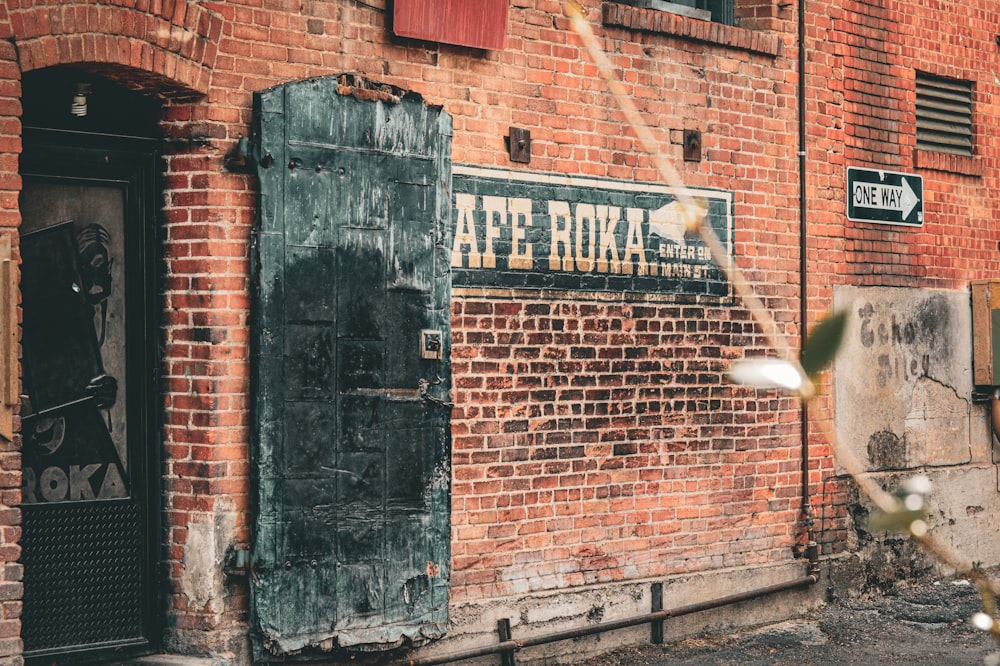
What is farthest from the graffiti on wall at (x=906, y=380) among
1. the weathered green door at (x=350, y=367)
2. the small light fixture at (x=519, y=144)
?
the weathered green door at (x=350, y=367)

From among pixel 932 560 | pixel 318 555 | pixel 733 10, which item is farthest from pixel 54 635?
pixel 932 560

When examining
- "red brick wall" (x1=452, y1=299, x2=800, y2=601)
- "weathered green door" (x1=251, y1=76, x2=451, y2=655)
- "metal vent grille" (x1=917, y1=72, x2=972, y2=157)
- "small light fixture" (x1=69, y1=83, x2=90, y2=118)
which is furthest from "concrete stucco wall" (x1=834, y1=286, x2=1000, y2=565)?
"small light fixture" (x1=69, y1=83, x2=90, y2=118)

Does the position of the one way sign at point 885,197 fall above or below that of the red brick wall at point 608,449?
above

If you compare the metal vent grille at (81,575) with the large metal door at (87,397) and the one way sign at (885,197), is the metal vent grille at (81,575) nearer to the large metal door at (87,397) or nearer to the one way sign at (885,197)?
the large metal door at (87,397)

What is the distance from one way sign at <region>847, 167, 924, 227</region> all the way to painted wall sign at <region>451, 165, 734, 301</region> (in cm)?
140

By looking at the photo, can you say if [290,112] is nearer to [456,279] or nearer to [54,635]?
[456,279]

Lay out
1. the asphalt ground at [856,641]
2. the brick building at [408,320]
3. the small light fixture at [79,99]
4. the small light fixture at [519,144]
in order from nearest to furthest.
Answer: the small light fixture at [79,99]
the brick building at [408,320]
the small light fixture at [519,144]
the asphalt ground at [856,641]

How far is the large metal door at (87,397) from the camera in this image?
546 cm

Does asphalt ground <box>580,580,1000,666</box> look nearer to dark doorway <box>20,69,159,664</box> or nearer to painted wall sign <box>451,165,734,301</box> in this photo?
painted wall sign <box>451,165,734,301</box>

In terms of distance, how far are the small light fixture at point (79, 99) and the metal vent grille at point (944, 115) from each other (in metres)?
6.44

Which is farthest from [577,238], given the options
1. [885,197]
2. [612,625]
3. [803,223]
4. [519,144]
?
[885,197]

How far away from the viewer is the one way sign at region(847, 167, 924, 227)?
8.65 m

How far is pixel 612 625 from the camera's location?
274 inches

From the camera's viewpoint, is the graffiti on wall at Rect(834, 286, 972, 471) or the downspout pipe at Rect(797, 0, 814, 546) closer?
the downspout pipe at Rect(797, 0, 814, 546)
